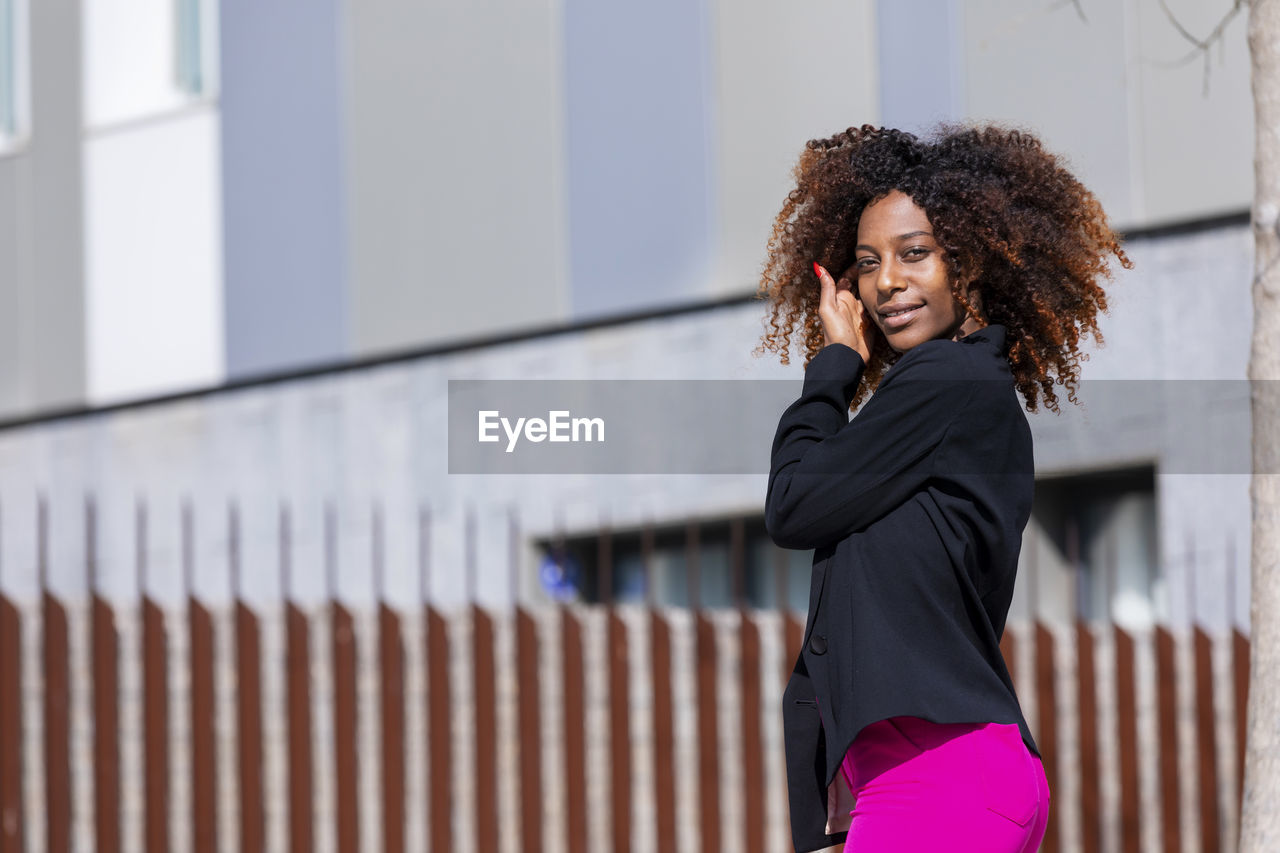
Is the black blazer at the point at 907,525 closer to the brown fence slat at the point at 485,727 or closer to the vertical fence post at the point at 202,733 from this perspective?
the brown fence slat at the point at 485,727

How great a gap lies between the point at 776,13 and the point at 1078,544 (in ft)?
9.28

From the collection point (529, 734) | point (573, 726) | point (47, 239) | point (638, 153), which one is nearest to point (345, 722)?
point (529, 734)

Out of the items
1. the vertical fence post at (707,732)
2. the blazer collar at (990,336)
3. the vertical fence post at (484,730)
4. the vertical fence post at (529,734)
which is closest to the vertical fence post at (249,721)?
the vertical fence post at (484,730)

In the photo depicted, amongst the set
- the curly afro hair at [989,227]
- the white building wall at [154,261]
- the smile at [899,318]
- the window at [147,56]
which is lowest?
the smile at [899,318]

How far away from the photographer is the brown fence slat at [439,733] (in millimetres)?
6090

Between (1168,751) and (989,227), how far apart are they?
3.73m

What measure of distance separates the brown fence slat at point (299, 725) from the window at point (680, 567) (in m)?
2.41

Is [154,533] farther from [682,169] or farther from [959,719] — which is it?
[959,719]

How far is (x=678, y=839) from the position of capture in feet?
20.0

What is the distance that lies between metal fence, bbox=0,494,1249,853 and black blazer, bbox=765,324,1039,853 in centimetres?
353

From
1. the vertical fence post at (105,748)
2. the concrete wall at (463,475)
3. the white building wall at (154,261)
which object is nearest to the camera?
the vertical fence post at (105,748)

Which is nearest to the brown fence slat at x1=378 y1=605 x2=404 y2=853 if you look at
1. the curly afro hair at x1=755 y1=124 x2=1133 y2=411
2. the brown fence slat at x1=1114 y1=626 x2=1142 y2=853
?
the brown fence slat at x1=1114 y1=626 x2=1142 y2=853

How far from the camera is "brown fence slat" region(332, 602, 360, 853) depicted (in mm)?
6082

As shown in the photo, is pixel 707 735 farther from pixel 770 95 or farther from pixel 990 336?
pixel 990 336
